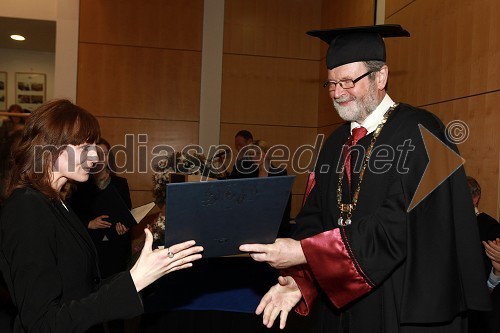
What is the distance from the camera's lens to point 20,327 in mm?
1521

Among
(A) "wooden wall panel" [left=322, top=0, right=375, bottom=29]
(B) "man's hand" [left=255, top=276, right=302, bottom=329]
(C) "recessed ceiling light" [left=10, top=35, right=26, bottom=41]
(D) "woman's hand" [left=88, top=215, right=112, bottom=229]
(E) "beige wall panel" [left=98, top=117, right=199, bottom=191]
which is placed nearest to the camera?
(B) "man's hand" [left=255, top=276, right=302, bottom=329]

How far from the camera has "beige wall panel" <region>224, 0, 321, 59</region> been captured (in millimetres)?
7273

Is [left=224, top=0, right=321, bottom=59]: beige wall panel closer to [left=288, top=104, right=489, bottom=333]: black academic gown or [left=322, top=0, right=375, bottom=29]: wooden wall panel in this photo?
[left=322, top=0, right=375, bottom=29]: wooden wall panel

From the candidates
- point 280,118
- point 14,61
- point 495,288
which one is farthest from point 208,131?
point 495,288

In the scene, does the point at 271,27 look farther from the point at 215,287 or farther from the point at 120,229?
the point at 215,287

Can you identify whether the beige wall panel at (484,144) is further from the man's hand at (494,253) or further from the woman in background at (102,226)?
the woman in background at (102,226)

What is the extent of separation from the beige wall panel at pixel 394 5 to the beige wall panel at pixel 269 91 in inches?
92.7

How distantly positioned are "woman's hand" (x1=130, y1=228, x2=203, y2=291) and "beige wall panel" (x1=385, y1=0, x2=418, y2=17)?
4.29 m

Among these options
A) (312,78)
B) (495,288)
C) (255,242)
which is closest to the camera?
(255,242)

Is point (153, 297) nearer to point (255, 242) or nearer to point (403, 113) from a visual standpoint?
point (255, 242)

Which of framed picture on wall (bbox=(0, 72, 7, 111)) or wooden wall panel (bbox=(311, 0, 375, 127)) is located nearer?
wooden wall panel (bbox=(311, 0, 375, 127))

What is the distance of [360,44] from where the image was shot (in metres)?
2.01

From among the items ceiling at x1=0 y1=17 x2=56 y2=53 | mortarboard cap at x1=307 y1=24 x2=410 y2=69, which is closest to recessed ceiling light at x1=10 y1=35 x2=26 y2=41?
ceiling at x1=0 y1=17 x2=56 y2=53

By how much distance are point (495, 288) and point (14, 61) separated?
8615mm
